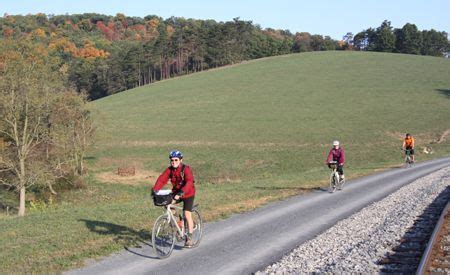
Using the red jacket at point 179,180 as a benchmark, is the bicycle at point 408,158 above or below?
below

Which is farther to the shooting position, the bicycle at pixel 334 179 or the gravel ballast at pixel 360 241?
the bicycle at pixel 334 179

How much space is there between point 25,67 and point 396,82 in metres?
67.2

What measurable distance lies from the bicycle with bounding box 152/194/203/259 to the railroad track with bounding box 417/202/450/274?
477 cm

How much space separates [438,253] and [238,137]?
46772 mm

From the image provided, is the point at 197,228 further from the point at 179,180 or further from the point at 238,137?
the point at 238,137

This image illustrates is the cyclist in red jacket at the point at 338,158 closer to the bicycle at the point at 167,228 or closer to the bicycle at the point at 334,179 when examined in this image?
the bicycle at the point at 334,179

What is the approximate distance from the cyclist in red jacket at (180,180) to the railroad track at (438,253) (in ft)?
15.3

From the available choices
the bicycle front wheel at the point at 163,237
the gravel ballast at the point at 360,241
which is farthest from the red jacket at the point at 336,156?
the bicycle front wheel at the point at 163,237

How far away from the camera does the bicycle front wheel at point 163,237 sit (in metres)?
10.0

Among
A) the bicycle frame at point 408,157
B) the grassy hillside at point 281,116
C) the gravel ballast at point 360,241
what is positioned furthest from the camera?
the grassy hillside at point 281,116

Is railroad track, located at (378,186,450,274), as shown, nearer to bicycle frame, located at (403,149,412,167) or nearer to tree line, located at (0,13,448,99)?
bicycle frame, located at (403,149,412,167)

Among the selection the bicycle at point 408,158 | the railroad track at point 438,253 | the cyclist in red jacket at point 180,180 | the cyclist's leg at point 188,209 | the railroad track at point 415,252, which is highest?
the cyclist in red jacket at point 180,180

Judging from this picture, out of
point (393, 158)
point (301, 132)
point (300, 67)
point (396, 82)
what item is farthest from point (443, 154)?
point (300, 67)

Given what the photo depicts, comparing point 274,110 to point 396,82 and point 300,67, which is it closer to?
point 396,82
